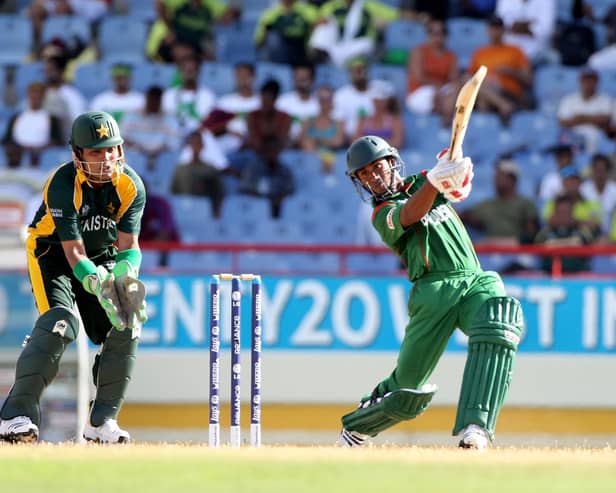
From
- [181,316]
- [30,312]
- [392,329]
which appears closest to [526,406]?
[392,329]

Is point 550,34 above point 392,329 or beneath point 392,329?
above

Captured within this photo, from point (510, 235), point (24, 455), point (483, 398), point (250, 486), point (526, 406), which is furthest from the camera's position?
point (510, 235)

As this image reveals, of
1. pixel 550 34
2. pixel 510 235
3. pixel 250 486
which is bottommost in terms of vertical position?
pixel 250 486

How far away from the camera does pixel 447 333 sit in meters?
8.02

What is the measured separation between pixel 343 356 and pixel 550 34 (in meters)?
5.14

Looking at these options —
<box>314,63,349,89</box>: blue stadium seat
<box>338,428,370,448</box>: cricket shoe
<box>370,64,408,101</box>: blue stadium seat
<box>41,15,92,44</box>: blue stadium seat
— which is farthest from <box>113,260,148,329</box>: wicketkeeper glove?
<box>41,15,92,44</box>: blue stadium seat

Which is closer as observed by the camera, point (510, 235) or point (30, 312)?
point (30, 312)

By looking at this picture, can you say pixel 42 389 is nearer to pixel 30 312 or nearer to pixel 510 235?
pixel 30 312

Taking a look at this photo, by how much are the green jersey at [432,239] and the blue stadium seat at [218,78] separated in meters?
7.31

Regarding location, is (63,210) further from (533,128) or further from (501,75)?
(501,75)

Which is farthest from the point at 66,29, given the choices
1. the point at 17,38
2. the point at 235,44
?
the point at 235,44

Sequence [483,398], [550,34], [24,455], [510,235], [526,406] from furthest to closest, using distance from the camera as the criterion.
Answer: [550,34] → [510,235] → [526,406] → [483,398] → [24,455]

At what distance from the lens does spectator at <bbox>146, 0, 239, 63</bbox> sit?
1557 cm

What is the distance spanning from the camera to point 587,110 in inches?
577
